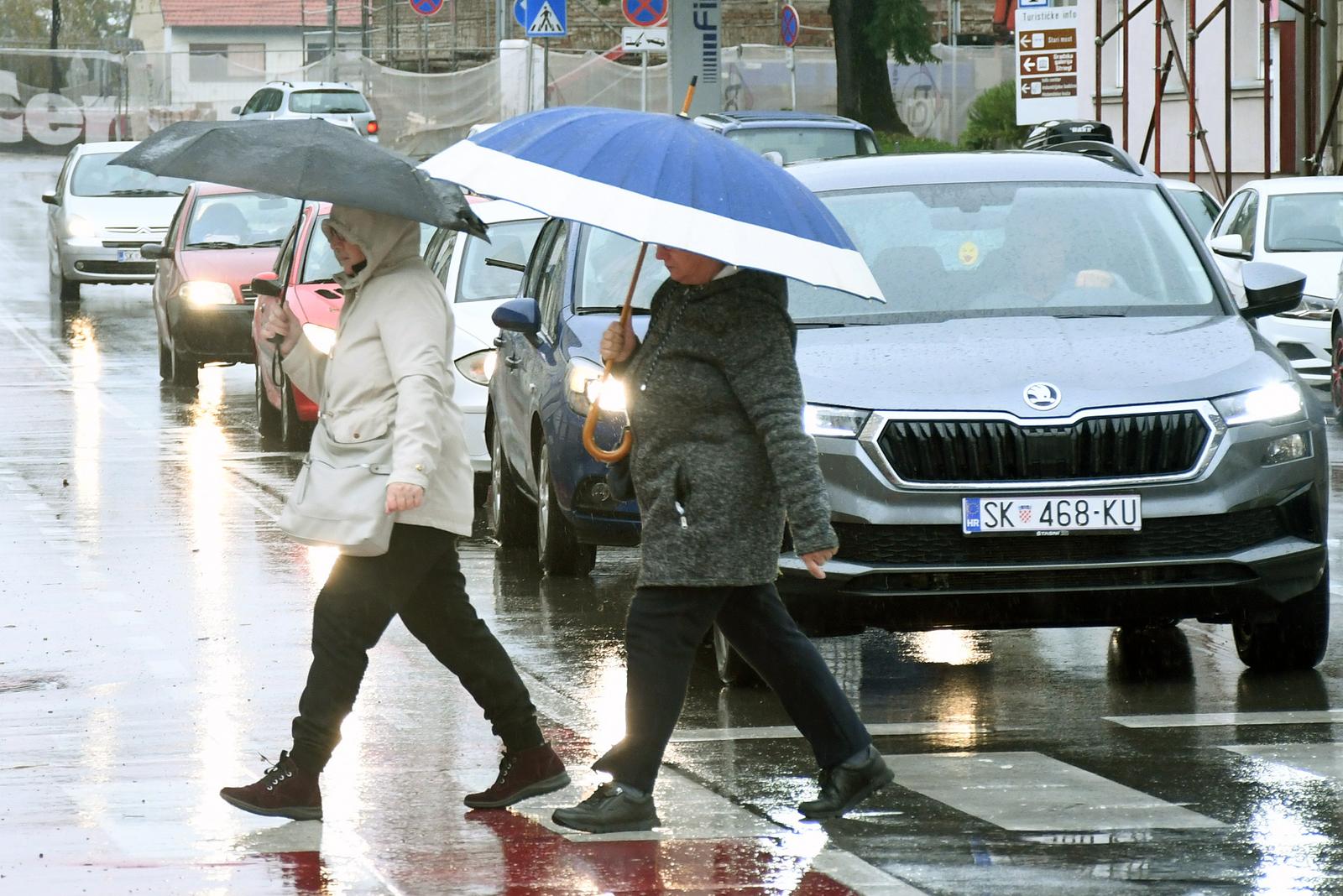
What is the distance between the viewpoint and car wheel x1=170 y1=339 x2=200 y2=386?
20.8 meters

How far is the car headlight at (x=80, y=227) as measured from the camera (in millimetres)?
29688

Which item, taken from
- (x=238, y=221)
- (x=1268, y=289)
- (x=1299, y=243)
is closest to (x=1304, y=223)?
(x=1299, y=243)

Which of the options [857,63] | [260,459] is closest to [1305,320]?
[260,459]

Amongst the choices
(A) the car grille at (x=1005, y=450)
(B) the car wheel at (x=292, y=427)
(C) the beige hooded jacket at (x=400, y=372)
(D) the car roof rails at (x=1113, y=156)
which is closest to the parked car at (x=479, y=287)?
(B) the car wheel at (x=292, y=427)

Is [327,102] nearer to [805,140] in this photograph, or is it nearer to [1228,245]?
[805,140]

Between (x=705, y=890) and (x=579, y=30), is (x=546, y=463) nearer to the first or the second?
(x=705, y=890)

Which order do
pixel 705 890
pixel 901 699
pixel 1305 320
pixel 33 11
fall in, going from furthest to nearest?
pixel 33 11, pixel 1305 320, pixel 901 699, pixel 705 890

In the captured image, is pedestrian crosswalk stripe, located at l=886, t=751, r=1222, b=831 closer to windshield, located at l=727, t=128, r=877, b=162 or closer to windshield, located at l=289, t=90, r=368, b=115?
windshield, located at l=727, t=128, r=877, b=162

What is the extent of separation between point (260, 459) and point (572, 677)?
7625 mm

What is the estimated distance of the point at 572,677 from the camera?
28.6 feet

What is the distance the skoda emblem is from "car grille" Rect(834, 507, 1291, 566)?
0.39 metres

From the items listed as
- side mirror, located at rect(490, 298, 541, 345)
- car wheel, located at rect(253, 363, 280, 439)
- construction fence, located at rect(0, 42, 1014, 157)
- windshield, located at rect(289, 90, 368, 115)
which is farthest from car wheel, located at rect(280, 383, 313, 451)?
windshield, located at rect(289, 90, 368, 115)

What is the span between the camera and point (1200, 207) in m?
22.7

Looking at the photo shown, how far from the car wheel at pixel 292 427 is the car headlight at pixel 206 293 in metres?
4.02
